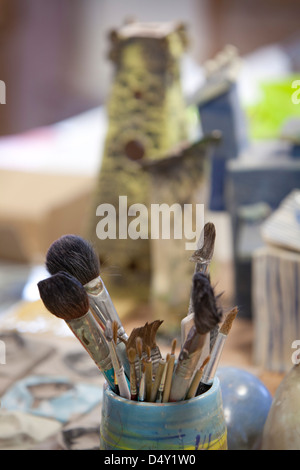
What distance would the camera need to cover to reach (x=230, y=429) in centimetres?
53

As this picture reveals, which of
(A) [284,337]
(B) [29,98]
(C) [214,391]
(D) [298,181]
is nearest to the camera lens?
(C) [214,391]

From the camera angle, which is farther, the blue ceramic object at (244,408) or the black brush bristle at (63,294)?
the blue ceramic object at (244,408)

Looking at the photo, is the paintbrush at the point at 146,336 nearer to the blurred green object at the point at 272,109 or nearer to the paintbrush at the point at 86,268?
the paintbrush at the point at 86,268

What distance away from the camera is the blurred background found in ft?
2.94

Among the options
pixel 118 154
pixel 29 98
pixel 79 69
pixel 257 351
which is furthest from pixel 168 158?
pixel 79 69

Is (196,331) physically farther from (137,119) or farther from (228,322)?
(137,119)

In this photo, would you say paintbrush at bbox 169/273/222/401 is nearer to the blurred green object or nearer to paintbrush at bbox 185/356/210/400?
paintbrush at bbox 185/356/210/400

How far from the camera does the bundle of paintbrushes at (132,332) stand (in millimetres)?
385

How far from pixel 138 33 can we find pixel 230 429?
66 centimetres

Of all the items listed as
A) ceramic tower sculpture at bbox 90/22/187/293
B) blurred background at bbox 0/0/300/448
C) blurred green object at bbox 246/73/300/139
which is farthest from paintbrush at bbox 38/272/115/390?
blurred green object at bbox 246/73/300/139

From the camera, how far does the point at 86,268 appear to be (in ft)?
1.37

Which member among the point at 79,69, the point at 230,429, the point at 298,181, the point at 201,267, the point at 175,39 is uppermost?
the point at 79,69

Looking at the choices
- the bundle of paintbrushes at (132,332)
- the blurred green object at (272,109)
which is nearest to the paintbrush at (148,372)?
the bundle of paintbrushes at (132,332)

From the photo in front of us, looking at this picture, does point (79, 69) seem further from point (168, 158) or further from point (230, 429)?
point (230, 429)
